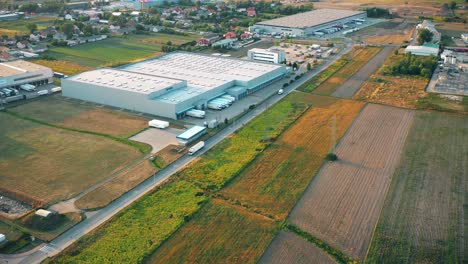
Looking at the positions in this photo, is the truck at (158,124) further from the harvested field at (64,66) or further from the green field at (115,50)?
the green field at (115,50)

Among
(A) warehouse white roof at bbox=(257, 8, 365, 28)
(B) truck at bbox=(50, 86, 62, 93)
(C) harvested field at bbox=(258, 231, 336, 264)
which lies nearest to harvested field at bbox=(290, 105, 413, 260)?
(C) harvested field at bbox=(258, 231, 336, 264)

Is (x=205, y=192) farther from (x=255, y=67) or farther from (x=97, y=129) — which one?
(x=255, y=67)

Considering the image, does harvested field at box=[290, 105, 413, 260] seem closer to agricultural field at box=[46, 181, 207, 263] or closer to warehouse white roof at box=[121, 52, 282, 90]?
agricultural field at box=[46, 181, 207, 263]

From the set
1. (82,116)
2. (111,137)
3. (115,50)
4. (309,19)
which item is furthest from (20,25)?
(111,137)

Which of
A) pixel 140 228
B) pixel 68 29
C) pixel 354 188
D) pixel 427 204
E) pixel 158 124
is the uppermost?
pixel 68 29

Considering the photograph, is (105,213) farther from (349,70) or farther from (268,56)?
(349,70)

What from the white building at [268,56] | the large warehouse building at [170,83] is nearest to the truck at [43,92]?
the large warehouse building at [170,83]
